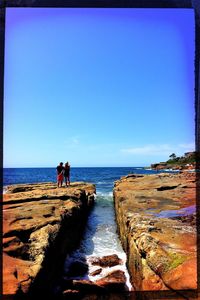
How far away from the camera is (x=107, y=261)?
24.1ft

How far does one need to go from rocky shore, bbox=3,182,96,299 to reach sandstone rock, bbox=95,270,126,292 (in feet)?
4.12

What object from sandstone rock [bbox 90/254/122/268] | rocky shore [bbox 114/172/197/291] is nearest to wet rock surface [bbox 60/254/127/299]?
sandstone rock [bbox 90/254/122/268]

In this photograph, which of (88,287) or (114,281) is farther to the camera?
(114,281)

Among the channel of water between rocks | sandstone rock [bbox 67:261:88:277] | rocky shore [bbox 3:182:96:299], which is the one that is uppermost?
rocky shore [bbox 3:182:96:299]

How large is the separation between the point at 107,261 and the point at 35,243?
8.85ft

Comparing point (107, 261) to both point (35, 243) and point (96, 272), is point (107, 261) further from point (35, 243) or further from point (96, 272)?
point (35, 243)

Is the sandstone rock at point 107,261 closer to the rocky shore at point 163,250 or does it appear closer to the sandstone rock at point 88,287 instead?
the rocky shore at point 163,250

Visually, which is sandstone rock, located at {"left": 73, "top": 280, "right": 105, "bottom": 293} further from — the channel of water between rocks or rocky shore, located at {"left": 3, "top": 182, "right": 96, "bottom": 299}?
the channel of water between rocks

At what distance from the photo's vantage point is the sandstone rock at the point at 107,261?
7.20 meters

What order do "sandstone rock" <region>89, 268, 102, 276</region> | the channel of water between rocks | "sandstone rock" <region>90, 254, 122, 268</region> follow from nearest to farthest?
"sandstone rock" <region>89, 268, 102, 276</region>
the channel of water between rocks
"sandstone rock" <region>90, 254, 122, 268</region>

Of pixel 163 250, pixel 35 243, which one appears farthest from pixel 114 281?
pixel 35 243

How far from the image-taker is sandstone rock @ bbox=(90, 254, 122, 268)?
7203 mm

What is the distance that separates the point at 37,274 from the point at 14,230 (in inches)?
84.2

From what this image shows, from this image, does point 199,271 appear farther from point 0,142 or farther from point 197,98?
point 0,142
